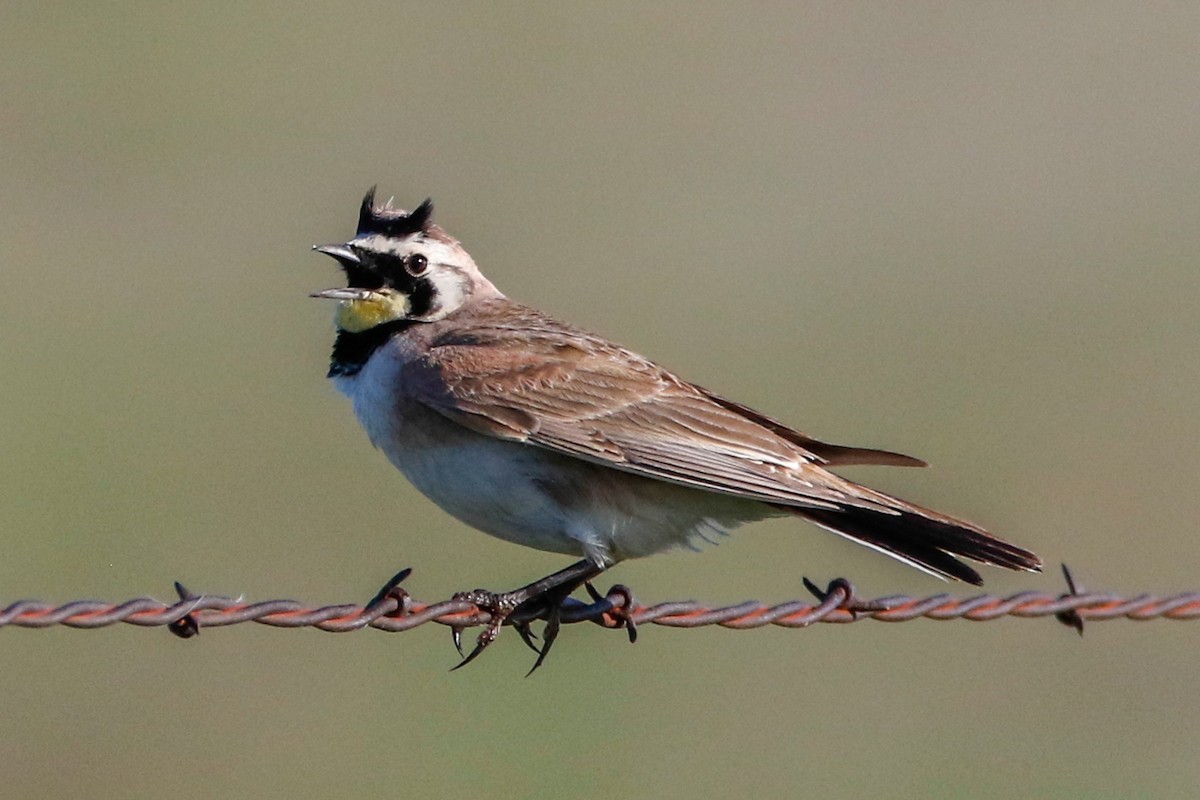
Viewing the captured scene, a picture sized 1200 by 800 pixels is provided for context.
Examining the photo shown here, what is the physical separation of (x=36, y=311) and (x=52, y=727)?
7.72 meters

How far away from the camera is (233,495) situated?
15.0 meters

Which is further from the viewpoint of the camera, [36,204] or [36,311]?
[36,204]

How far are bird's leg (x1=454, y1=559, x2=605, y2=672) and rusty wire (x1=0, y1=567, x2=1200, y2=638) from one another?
0.14 ft

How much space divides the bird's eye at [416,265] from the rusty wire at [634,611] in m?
1.85

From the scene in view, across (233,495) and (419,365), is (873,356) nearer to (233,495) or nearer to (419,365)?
(233,495)

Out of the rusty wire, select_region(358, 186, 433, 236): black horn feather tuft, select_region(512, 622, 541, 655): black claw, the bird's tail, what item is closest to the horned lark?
the bird's tail

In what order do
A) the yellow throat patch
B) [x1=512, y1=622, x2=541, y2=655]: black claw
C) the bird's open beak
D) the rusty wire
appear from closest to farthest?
the rusty wire
[x1=512, y1=622, x2=541, y2=655]: black claw
the bird's open beak
the yellow throat patch

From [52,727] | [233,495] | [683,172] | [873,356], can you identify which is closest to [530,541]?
[52,727]

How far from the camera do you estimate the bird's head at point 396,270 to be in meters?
8.57

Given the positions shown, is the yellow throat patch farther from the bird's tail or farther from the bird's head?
the bird's tail

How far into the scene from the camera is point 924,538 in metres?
7.35

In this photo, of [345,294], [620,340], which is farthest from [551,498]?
[620,340]

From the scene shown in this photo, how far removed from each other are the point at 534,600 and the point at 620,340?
34.8ft

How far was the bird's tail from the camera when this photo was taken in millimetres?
7211
